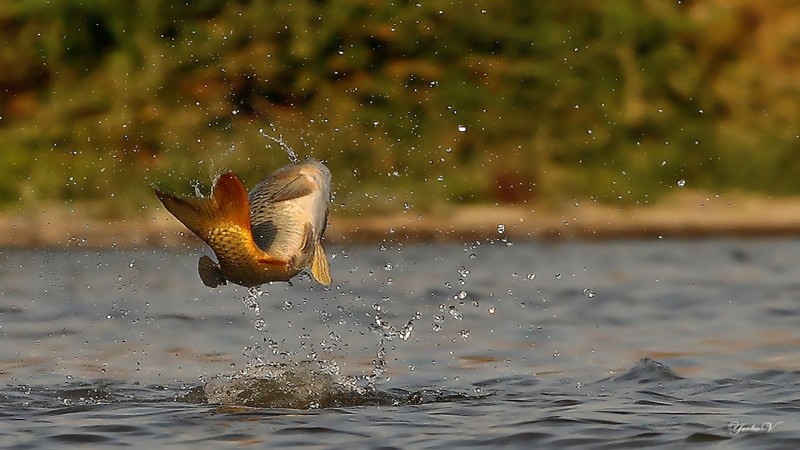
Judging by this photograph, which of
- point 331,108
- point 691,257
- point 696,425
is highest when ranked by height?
point 331,108

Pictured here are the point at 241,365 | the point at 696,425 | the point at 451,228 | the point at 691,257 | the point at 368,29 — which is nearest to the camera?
the point at 696,425

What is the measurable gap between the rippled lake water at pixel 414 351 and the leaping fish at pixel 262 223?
0.77 metres

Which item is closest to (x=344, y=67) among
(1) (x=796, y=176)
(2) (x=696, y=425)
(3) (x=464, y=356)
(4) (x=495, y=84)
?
(4) (x=495, y=84)

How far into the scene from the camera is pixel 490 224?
13.3 m

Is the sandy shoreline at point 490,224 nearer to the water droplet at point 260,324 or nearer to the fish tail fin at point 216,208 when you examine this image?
the water droplet at point 260,324

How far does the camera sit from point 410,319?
8.58m

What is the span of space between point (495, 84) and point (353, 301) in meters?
6.30

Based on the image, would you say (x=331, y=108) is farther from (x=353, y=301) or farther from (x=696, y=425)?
(x=696, y=425)

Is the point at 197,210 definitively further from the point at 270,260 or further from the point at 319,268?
the point at 319,268

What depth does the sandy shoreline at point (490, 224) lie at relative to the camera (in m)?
12.6

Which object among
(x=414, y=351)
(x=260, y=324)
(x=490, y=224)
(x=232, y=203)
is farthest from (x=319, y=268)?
(x=490, y=224)

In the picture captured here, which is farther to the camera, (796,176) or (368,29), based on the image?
(368,29)

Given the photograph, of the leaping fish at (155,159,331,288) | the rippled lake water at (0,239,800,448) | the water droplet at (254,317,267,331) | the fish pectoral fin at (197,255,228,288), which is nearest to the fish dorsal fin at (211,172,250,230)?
→ the leaping fish at (155,159,331,288)

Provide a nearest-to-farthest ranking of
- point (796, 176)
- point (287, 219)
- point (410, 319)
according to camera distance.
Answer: point (287, 219) < point (410, 319) < point (796, 176)
